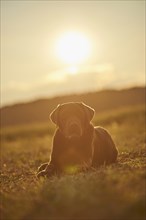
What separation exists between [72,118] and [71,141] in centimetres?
46

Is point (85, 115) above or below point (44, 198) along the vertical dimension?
above

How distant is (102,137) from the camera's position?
38.8ft

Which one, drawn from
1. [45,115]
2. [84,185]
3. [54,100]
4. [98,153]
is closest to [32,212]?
[84,185]

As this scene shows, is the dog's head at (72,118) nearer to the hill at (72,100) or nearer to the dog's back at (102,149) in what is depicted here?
the dog's back at (102,149)

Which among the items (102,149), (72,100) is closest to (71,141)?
(102,149)

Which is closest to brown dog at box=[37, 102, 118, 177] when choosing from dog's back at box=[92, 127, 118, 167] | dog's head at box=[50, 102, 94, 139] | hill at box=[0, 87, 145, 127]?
dog's head at box=[50, 102, 94, 139]

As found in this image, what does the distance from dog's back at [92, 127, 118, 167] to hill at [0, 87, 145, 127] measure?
59392 millimetres

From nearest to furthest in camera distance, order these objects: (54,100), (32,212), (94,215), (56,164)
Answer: (94,215) < (32,212) < (56,164) < (54,100)

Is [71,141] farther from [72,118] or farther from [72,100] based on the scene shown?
[72,100]

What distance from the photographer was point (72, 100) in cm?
8006

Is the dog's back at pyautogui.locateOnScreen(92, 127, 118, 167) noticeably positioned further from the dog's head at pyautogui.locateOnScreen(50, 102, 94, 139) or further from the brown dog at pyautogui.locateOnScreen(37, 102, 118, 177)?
the dog's head at pyautogui.locateOnScreen(50, 102, 94, 139)

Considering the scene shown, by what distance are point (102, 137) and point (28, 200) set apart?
5.20m

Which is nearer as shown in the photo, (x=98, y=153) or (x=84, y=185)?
(x=84, y=185)

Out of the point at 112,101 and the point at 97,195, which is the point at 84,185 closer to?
the point at 97,195
